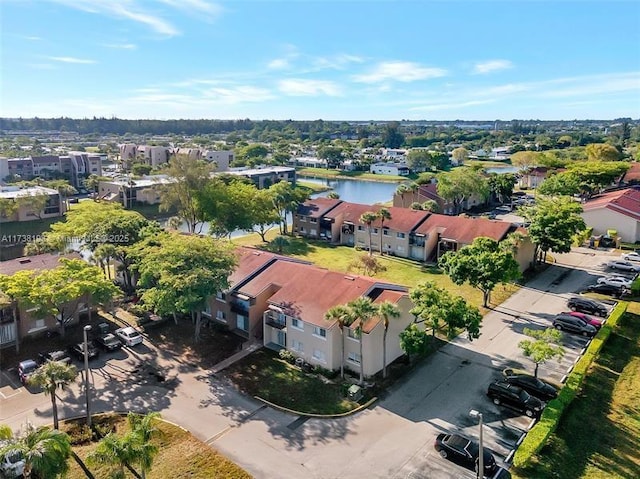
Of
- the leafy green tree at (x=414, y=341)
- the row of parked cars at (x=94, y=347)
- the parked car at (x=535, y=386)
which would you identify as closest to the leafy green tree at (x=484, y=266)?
the parked car at (x=535, y=386)

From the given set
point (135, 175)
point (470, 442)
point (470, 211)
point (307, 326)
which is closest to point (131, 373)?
point (307, 326)

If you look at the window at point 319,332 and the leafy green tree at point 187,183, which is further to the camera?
the leafy green tree at point 187,183

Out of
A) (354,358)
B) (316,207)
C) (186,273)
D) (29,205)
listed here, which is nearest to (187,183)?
(316,207)

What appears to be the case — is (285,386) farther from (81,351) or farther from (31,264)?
(31,264)

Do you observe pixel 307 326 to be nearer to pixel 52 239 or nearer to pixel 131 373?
pixel 131 373

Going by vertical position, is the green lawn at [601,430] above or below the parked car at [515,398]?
below

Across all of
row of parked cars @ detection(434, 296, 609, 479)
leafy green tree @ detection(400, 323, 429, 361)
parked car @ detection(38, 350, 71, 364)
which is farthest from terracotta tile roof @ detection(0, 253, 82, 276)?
row of parked cars @ detection(434, 296, 609, 479)

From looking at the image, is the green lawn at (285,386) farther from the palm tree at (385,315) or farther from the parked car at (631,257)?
the parked car at (631,257)
